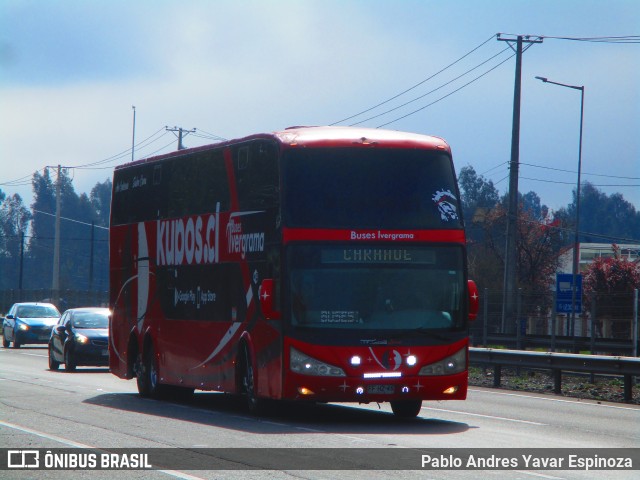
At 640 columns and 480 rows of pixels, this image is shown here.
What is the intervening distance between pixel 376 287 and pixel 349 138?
2.05 metres

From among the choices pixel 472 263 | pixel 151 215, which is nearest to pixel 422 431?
pixel 151 215

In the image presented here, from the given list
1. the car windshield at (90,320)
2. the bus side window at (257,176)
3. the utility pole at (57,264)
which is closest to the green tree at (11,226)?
the utility pole at (57,264)

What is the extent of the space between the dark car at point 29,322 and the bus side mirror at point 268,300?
29.4 metres

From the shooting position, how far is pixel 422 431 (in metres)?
15.0

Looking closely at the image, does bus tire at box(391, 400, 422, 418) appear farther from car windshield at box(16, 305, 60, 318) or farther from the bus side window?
car windshield at box(16, 305, 60, 318)

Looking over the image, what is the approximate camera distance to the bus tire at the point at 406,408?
1703 centimetres

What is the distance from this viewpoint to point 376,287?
16.1 m

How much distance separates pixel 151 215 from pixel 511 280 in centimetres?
1671

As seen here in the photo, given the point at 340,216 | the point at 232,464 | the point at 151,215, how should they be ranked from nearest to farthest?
the point at 232,464 → the point at 340,216 → the point at 151,215

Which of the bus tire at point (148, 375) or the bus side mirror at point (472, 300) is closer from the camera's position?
the bus side mirror at point (472, 300)

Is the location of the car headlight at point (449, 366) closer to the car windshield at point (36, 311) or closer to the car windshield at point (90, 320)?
the car windshield at point (90, 320)

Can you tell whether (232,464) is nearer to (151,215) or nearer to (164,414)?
(164,414)

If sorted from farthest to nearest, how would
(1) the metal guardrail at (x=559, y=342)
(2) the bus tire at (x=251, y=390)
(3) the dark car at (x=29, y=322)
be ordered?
(3) the dark car at (x=29, y=322), (1) the metal guardrail at (x=559, y=342), (2) the bus tire at (x=251, y=390)

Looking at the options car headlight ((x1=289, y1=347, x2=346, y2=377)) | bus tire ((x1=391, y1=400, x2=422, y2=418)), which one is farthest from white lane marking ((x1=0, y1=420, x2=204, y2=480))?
bus tire ((x1=391, y1=400, x2=422, y2=418))
